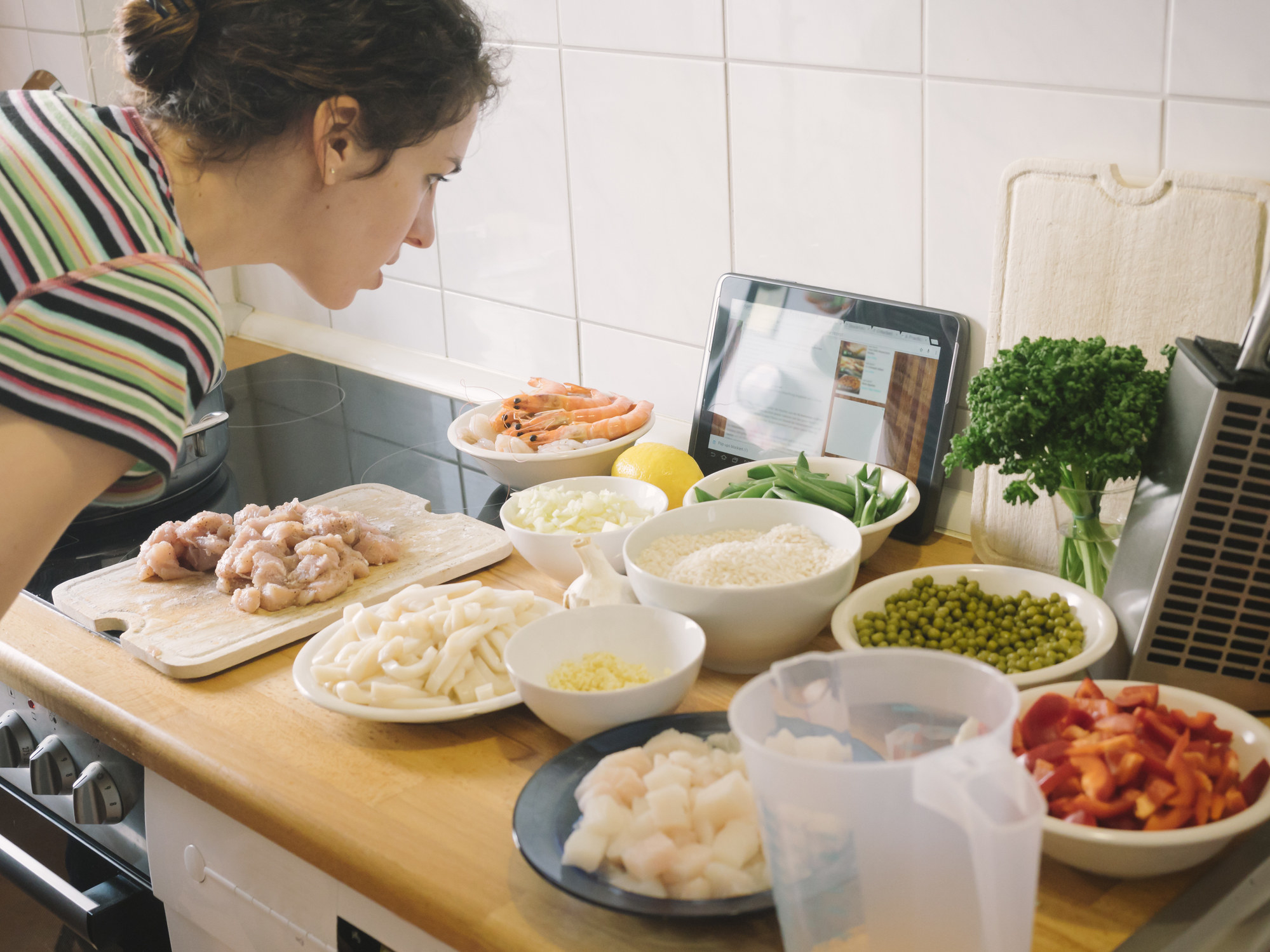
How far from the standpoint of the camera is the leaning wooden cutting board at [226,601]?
1126mm

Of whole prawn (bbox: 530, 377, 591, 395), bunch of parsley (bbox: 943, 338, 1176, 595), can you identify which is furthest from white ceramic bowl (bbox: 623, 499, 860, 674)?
whole prawn (bbox: 530, 377, 591, 395)

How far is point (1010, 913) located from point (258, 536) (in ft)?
3.12

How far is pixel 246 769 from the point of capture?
3.15 feet

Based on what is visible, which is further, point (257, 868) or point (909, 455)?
point (909, 455)

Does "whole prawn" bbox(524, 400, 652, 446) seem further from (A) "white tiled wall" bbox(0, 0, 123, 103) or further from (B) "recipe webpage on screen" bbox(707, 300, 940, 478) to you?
(A) "white tiled wall" bbox(0, 0, 123, 103)

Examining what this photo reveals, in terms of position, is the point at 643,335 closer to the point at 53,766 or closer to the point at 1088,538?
the point at 1088,538

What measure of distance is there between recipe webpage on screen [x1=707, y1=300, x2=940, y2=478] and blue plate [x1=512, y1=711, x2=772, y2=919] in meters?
0.52

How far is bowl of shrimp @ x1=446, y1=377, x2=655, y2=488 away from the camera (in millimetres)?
1431

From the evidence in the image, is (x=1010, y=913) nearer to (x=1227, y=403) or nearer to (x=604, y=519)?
(x=1227, y=403)

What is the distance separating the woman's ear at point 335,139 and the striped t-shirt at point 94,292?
0.52 ft

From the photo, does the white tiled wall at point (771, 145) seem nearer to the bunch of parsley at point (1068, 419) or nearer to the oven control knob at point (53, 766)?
the bunch of parsley at point (1068, 419)

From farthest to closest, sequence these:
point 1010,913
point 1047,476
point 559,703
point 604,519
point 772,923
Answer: point 604,519 → point 1047,476 → point 559,703 → point 772,923 → point 1010,913

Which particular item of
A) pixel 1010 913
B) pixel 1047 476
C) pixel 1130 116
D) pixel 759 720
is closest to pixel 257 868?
pixel 759 720

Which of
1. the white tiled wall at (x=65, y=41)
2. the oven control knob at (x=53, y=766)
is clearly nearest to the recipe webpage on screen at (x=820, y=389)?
the oven control knob at (x=53, y=766)
